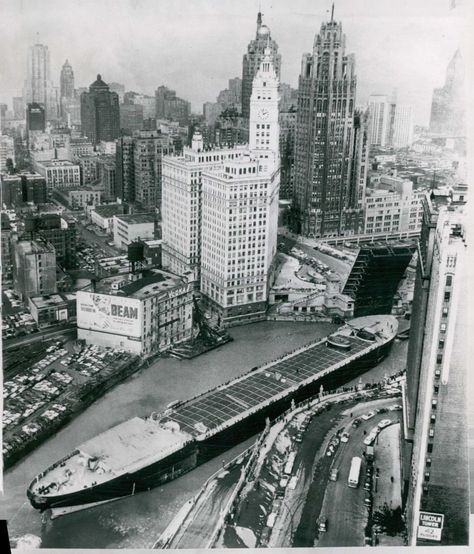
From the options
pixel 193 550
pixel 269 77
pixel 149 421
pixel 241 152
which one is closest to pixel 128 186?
pixel 241 152

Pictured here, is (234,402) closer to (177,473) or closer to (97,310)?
(177,473)

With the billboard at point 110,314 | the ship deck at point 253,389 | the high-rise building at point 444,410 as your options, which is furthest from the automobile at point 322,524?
the billboard at point 110,314

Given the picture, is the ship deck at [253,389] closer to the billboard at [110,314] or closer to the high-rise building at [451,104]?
the billboard at [110,314]

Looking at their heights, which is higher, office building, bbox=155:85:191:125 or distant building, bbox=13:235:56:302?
office building, bbox=155:85:191:125

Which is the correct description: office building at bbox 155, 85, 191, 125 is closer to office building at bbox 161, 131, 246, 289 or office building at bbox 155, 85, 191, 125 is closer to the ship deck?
office building at bbox 161, 131, 246, 289

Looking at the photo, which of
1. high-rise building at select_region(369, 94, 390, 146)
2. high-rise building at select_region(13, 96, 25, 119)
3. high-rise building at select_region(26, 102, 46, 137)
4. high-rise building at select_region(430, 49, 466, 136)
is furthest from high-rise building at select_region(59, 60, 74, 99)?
high-rise building at select_region(430, 49, 466, 136)

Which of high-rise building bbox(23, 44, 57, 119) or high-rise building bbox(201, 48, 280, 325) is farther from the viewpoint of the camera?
high-rise building bbox(201, 48, 280, 325)
